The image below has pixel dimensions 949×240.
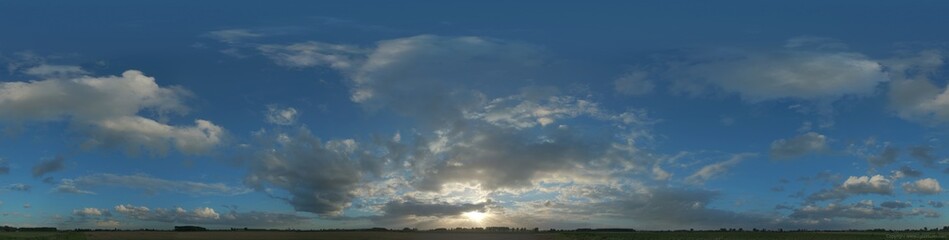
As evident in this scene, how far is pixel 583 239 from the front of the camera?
14675 centimetres

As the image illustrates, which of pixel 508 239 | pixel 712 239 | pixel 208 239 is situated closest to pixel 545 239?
pixel 508 239

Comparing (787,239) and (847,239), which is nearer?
(847,239)

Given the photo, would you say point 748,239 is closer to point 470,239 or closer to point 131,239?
point 470,239

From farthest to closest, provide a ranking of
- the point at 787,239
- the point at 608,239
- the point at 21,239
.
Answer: the point at 787,239, the point at 608,239, the point at 21,239

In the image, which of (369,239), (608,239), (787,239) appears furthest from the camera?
(787,239)

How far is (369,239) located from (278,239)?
91.3ft

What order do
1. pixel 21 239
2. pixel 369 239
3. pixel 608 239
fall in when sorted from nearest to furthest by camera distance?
pixel 21 239 < pixel 369 239 < pixel 608 239

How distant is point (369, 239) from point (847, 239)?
294 ft

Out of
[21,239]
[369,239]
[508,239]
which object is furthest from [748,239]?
[21,239]

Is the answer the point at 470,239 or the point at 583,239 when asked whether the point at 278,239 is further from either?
the point at 583,239

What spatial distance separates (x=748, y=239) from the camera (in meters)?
140

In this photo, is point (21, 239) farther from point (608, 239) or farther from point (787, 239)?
point (787, 239)

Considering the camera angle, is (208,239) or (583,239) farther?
(583,239)

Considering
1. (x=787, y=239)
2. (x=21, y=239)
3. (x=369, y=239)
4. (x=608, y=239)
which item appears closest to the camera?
(x=21, y=239)
